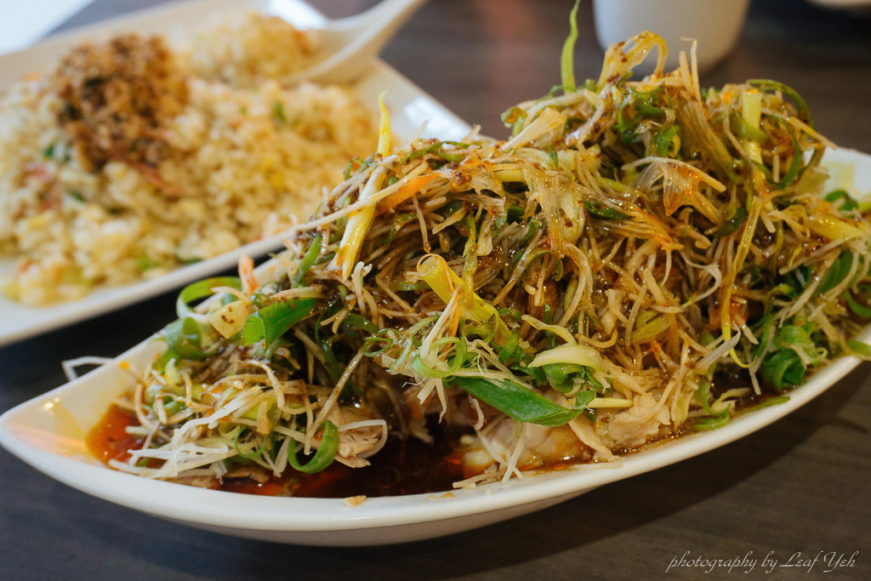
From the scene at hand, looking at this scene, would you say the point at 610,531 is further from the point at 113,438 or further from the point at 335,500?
the point at 113,438

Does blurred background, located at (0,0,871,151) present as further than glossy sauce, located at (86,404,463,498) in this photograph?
Yes

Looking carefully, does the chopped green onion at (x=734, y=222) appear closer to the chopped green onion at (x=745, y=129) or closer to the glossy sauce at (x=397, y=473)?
the chopped green onion at (x=745, y=129)

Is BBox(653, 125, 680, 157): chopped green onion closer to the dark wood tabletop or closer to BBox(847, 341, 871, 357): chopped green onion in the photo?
BBox(847, 341, 871, 357): chopped green onion

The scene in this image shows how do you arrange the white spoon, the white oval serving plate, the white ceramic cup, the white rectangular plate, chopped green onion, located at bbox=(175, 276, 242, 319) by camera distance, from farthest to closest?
the white spoon < the white ceramic cup < the white rectangular plate < chopped green onion, located at bbox=(175, 276, 242, 319) < the white oval serving plate

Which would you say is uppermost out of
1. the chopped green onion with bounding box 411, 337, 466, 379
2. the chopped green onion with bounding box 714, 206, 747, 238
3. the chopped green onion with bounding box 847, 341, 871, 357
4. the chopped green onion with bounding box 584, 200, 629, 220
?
the chopped green onion with bounding box 584, 200, 629, 220

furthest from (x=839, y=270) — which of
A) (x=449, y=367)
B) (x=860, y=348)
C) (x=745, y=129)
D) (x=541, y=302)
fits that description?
(x=449, y=367)

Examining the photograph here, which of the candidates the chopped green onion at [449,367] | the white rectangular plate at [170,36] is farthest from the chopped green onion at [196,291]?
the chopped green onion at [449,367]

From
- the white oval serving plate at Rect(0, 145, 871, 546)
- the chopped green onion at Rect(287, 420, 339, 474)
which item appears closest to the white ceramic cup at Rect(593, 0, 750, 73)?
the white oval serving plate at Rect(0, 145, 871, 546)
